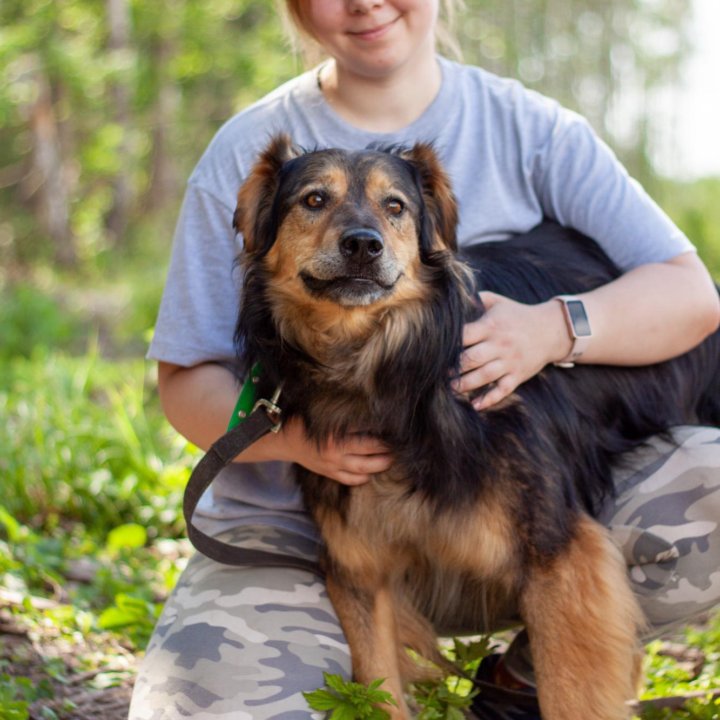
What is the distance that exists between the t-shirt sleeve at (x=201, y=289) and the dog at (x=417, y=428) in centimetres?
23

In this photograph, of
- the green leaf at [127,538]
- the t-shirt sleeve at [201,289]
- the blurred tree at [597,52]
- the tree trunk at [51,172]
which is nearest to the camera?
the t-shirt sleeve at [201,289]

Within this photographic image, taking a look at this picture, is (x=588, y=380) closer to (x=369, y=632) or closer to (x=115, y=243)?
(x=369, y=632)

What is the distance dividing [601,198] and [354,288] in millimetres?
861

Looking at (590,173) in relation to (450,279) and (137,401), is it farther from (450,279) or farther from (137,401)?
(137,401)

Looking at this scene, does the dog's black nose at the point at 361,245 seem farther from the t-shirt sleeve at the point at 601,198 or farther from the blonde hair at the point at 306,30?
the blonde hair at the point at 306,30

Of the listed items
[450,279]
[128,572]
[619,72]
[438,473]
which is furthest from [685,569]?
[619,72]

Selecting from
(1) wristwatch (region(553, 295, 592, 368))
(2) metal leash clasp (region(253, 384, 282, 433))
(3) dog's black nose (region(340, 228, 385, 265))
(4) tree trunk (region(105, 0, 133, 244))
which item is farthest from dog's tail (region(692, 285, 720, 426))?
(4) tree trunk (region(105, 0, 133, 244))

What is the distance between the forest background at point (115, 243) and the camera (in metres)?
3.23

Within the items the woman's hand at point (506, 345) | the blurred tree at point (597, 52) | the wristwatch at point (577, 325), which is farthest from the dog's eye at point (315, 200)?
the blurred tree at point (597, 52)

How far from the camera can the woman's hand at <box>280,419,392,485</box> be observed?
2.41 meters

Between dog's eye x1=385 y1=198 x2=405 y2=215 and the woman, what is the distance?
34 cm

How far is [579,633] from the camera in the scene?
234cm

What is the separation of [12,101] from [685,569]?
8593 millimetres

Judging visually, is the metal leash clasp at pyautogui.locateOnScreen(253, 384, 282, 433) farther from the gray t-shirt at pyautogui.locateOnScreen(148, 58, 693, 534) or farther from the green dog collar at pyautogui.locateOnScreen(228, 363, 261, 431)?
Answer: the gray t-shirt at pyautogui.locateOnScreen(148, 58, 693, 534)
